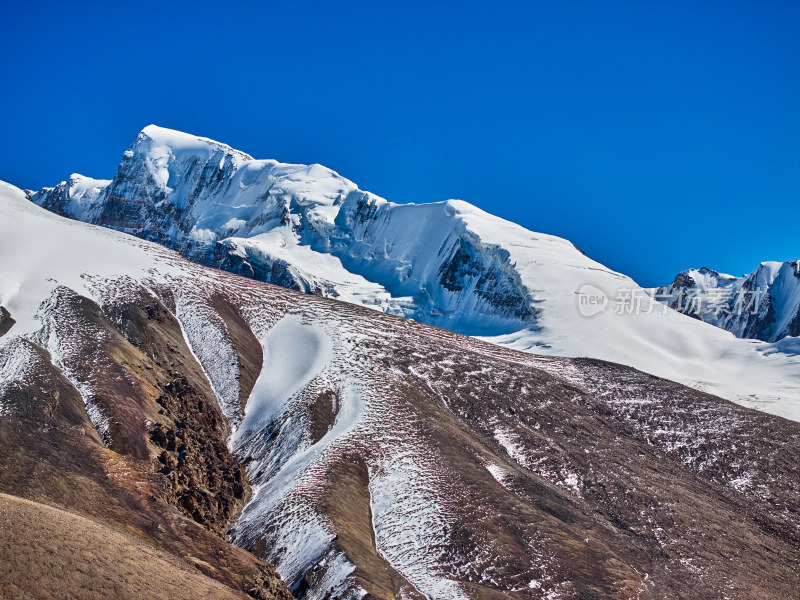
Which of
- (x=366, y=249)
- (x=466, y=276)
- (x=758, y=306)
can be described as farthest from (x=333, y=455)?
(x=758, y=306)

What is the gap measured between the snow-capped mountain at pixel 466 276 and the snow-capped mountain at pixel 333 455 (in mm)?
37646

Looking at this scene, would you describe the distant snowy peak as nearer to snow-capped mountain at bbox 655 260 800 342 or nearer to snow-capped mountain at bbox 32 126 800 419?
snow-capped mountain at bbox 32 126 800 419

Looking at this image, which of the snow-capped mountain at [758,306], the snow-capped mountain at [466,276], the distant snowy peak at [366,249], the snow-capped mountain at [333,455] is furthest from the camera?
the snow-capped mountain at [758,306]

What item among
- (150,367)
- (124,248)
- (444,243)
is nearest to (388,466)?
(150,367)

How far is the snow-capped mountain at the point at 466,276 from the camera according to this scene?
110 metres

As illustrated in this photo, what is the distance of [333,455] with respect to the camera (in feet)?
152

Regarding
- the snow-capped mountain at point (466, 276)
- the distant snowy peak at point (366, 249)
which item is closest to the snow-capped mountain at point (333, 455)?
the snow-capped mountain at point (466, 276)

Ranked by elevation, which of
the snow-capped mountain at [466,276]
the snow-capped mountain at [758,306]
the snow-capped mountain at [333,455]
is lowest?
the snow-capped mountain at [333,455]

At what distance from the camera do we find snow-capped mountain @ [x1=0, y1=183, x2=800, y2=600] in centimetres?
3381

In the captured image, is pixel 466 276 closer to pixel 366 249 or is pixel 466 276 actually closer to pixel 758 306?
pixel 366 249

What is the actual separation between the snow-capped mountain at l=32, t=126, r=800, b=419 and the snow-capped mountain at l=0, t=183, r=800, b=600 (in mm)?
37646

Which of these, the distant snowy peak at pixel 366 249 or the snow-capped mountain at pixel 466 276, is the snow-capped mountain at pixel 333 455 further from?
the distant snowy peak at pixel 366 249

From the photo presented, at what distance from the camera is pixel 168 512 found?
3469 centimetres

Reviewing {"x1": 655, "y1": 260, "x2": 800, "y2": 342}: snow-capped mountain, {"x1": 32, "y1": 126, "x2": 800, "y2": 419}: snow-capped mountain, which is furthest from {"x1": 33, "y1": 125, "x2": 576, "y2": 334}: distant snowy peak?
{"x1": 655, "y1": 260, "x2": 800, "y2": 342}: snow-capped mountain
